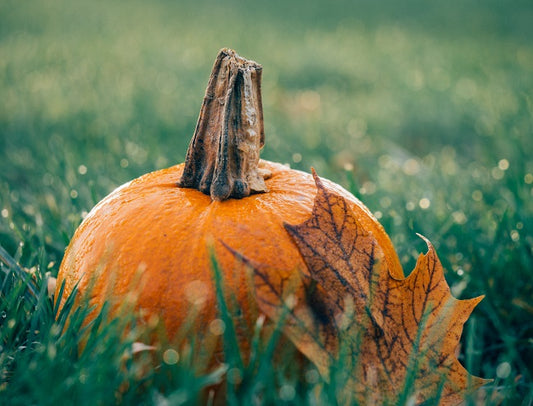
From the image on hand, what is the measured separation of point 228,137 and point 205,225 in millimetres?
249

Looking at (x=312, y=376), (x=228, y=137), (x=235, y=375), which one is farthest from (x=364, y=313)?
(x=228, y=137)

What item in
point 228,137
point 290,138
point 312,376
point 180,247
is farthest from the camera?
point 290,138

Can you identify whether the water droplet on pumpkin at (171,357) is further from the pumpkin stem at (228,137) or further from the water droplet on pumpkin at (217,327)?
the pumpkin stem at (228,137)

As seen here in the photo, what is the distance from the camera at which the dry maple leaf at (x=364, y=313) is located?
1.21 metres

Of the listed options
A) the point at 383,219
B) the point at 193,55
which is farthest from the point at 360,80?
the point at 383,219

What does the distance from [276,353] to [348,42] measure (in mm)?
7798

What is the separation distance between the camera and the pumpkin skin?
1252mm

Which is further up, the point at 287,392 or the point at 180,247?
the point at 180,247

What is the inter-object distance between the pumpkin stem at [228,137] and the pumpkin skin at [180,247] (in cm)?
4

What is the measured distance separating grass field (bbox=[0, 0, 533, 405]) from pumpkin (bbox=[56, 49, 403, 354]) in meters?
0.13

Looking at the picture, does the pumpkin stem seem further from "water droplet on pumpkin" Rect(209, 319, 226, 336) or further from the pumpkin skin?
"water droplet on pumpkin" Rect(209, 319, 226, 336)

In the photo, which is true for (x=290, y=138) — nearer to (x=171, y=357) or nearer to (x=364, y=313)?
(x=364, y=313)

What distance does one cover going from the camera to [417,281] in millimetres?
1358

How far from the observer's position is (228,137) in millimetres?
1433
